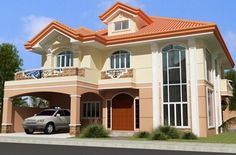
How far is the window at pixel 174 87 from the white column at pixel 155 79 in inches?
17.3

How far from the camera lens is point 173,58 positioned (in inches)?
884

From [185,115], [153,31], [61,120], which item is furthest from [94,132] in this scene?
[153,31]

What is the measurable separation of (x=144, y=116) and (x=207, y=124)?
14.8 feet

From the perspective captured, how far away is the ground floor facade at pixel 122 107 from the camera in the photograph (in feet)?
68.1

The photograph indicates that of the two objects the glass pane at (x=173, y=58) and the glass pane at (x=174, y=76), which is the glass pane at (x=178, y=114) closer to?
the glass pane at (x=174, y=76)

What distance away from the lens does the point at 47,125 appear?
21422mm

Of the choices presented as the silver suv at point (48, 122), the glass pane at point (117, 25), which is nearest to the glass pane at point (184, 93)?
the glass pane at point (117, 25)

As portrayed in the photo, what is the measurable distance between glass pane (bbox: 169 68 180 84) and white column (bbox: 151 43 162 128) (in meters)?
0.81

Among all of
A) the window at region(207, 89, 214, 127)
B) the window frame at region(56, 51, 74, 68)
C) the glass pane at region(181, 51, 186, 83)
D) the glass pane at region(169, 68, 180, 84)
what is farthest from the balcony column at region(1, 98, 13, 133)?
the window at region(207, 89, 214, 127)

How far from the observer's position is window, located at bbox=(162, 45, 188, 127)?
21.5 metres

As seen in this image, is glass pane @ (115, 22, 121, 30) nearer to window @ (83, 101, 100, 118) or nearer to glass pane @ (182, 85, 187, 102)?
window @ (83, 101, 100, 118)

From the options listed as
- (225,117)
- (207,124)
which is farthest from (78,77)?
(225,117)

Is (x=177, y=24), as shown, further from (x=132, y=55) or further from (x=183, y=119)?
(x=183, y=119)

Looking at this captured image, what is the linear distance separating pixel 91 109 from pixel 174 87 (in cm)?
740
